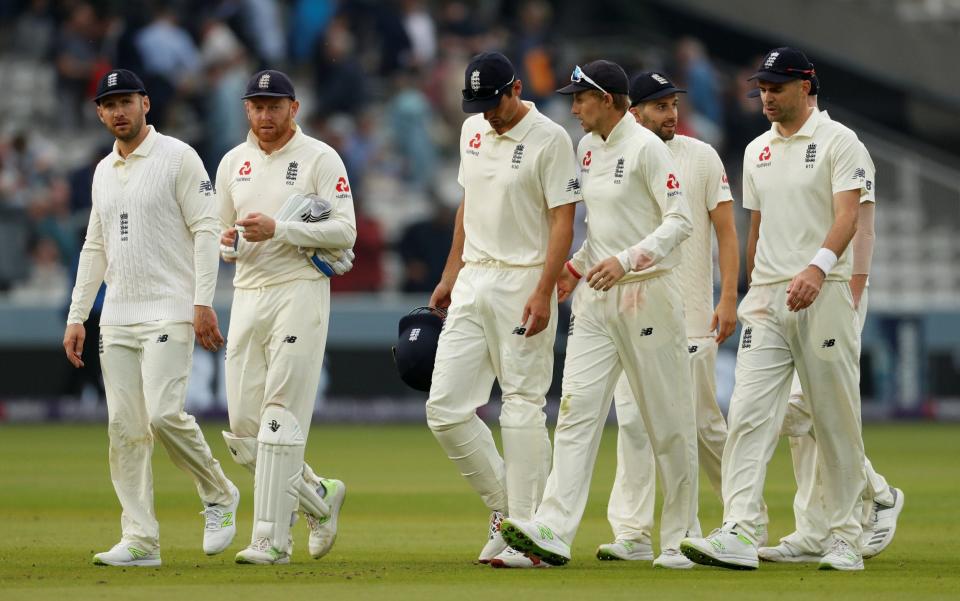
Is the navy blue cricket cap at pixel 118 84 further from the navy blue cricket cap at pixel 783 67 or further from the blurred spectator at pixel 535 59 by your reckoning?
the blurred spectator at pixel 535 59

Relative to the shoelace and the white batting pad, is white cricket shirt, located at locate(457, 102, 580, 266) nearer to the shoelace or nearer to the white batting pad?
the white batting pad

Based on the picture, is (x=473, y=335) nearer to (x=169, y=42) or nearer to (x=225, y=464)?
(x=225, y=464)

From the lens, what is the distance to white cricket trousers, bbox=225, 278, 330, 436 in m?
8.64

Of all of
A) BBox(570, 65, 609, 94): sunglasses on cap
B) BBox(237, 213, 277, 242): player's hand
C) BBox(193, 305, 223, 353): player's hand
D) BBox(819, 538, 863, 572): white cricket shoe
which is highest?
BBox(570, 65, 609, 94): sunglasses on cap

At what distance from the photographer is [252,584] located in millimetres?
7664

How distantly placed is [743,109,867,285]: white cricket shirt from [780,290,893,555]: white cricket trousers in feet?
2.12

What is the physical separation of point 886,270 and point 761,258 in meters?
14.9

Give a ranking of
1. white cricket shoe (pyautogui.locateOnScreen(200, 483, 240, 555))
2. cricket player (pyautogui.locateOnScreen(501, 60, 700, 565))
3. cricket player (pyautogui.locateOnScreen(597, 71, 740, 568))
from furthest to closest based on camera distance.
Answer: cricket player (pyautogui.locateOnScreen(597, 71, 740, 568)) < white cricket shoe (pyautogui.locateOnScreen(200, 483, 240, 555)) < cricket player (pyautogui.locateOnScreen(501, 60, 700, 565))

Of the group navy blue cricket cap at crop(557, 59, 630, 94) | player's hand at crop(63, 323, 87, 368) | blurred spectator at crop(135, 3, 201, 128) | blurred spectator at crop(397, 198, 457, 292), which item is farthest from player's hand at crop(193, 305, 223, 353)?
blurred spectator at crop(135, 3, 201, 128)

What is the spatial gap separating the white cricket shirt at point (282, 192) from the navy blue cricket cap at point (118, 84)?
61 cm

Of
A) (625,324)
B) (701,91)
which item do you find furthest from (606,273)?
(701,91)

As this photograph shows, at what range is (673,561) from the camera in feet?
27.7

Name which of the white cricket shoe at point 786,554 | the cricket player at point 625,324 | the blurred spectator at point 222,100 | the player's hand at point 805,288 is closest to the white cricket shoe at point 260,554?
the cricket player at point 625,324

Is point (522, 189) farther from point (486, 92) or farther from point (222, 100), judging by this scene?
point (222, 100)
